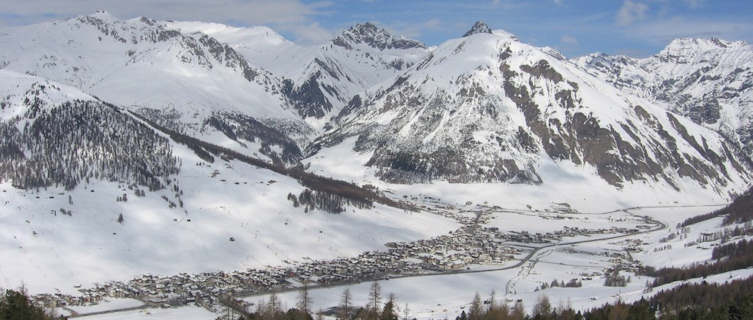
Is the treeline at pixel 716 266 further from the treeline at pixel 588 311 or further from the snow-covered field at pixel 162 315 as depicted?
the snow-covered field at pixel 162 315

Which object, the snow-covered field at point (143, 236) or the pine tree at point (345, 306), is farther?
the snow-covered field at point (143, 236)

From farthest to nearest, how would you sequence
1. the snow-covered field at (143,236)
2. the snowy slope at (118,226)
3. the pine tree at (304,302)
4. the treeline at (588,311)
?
1. the snowy slope at (118,226)
2. the snow-covered field at (143,236)
3. the pine tree at (304,302)
4. the treeline at (588,311)

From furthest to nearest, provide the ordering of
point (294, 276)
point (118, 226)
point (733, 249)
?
point (733, 249) → point (118, 226) → point (294, 276)

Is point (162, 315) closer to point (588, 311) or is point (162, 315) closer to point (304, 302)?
point (304, 302)

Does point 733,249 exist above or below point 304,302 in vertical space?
above

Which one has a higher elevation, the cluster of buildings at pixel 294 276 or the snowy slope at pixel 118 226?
the snowy slope at pixel 118 226

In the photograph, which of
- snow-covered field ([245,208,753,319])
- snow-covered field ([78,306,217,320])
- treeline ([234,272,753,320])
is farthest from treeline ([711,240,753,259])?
snow-covered field ([78,306,217,320])

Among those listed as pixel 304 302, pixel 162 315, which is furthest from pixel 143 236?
pixel 304 302

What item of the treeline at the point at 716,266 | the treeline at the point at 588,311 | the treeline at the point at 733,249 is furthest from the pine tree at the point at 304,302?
the treeline at the point at 733,249

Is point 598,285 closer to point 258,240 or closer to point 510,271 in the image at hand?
point 510,271
